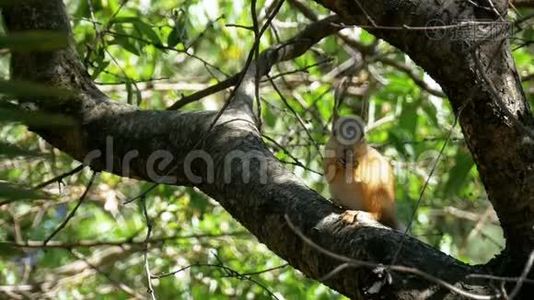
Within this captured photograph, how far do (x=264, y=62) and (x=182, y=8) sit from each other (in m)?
0.99

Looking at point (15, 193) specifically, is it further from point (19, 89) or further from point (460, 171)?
point (460, 171)

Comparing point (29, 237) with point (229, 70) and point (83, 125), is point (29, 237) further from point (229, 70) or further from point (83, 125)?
point (229, 70)

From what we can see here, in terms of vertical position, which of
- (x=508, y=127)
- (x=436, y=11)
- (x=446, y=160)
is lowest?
(x=446, y=160)

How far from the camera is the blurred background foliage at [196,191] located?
11.9 feet

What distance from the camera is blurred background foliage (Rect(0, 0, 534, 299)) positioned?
3.62m

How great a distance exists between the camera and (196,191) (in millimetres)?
4254

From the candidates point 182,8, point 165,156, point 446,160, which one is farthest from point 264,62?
point 446,160

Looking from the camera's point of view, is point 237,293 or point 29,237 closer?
point 29,237

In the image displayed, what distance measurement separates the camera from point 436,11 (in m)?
1.62
